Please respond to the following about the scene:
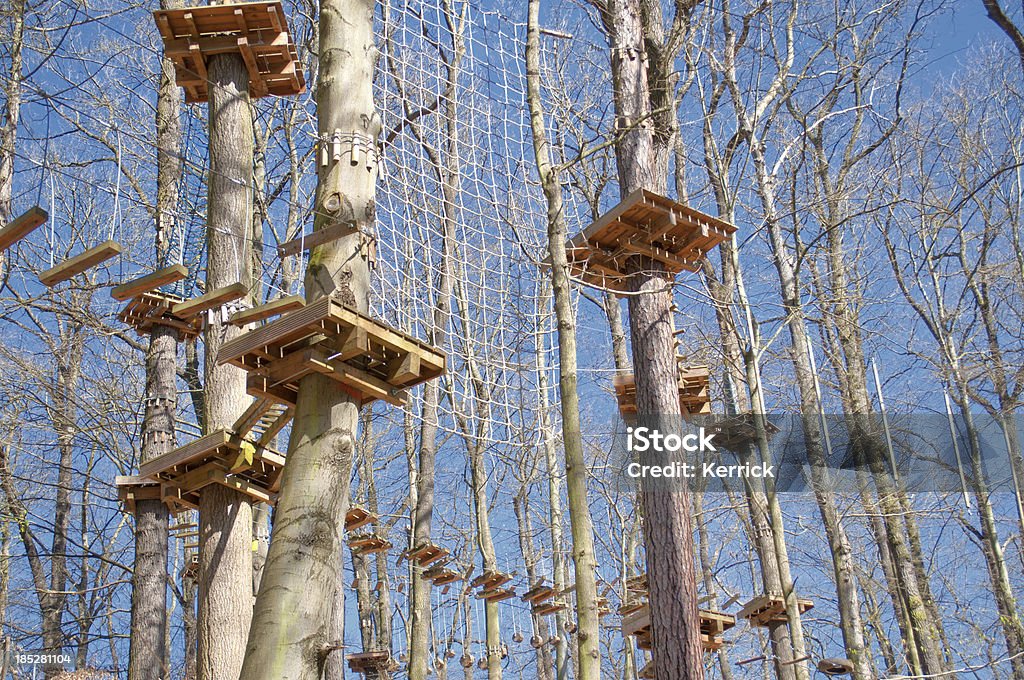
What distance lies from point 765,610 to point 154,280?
280 inches

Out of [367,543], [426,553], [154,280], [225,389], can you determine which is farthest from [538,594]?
[154,280]

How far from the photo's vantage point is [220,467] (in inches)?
251

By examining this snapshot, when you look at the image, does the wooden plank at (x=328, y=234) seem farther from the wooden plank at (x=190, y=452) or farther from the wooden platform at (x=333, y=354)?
the wooden plank at (x=190, y=452)

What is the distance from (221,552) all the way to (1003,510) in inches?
560

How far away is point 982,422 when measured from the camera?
1372cm

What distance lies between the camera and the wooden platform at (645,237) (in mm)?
7500

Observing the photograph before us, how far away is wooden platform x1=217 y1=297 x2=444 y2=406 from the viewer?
4.64 m

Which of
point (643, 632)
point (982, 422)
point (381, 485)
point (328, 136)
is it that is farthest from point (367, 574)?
point (328, 136)

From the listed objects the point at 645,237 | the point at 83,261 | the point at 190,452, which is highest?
the point at 645,237

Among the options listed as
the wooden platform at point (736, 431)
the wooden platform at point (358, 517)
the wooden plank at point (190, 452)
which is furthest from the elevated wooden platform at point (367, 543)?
the wooden plank at point (190, 452)

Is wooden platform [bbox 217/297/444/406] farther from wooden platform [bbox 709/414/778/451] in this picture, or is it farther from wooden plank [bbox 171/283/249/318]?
wooden platform [bbox 709/414/778/451]

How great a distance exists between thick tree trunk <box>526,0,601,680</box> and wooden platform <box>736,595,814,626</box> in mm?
3444
